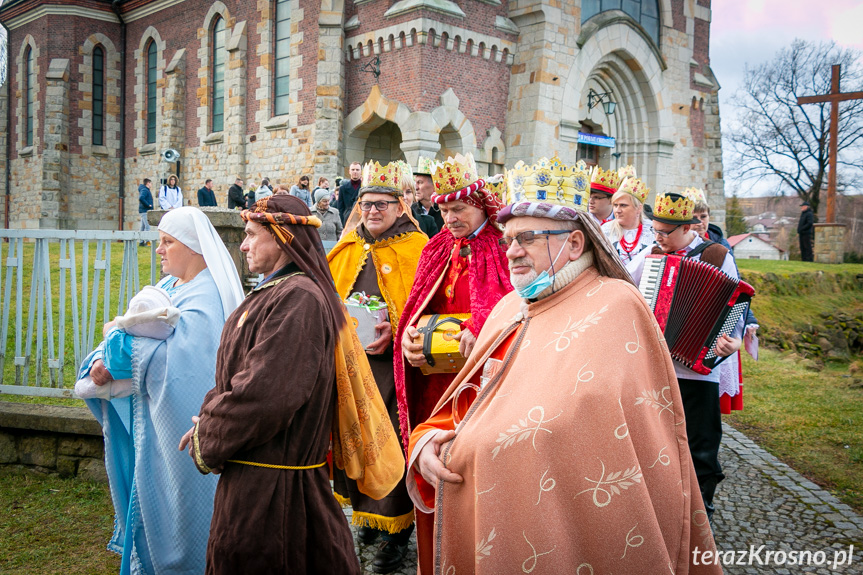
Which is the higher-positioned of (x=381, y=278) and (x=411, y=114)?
(x=411, y=114)

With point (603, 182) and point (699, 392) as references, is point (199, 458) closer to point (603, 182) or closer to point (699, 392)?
point (699, 392)

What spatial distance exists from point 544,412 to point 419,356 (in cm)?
178

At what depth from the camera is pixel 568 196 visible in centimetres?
273

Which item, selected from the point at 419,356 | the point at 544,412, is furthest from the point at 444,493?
the point at 419,356

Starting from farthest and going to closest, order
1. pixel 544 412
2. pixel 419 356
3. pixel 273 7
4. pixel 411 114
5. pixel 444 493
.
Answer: pixel 273 7 < pixel 411 114 < pixel 419 356 < pixel 444 493 < pixel 544 412

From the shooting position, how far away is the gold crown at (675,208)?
4.79 meters

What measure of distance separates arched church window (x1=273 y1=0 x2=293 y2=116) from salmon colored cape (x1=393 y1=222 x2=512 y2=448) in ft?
60.0

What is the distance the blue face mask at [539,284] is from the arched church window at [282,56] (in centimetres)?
2010

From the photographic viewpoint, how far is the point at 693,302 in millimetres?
4277

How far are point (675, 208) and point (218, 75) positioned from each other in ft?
76.2

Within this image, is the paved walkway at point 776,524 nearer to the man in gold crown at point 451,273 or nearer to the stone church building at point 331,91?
the man in gold crown at point 451,273

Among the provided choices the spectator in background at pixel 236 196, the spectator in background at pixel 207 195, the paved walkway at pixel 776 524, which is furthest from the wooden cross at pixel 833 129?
the paved walkway at pixel 776 524

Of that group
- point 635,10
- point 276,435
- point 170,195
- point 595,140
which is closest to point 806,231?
point 595,140

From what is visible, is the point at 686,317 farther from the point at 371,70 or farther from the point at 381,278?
the point at 371,70
